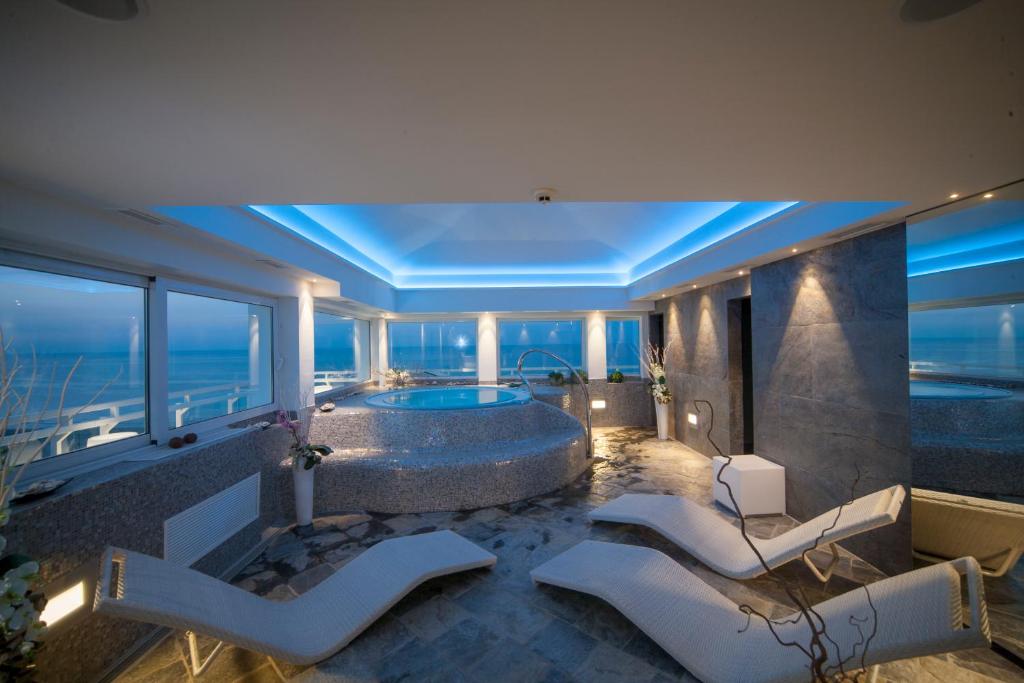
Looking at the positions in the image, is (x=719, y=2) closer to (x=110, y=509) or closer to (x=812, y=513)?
(x=110, y=509)

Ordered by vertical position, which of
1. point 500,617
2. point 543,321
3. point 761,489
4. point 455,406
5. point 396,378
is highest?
point 543,321

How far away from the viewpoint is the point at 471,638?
2375mm

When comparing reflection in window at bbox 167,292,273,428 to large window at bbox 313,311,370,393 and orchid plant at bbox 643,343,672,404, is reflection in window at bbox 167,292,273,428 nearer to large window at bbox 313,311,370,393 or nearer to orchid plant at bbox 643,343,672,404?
large window at bbox 313,311,370,393

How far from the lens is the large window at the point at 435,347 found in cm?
893

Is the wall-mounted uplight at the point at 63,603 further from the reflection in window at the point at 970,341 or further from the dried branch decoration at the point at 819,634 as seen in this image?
the reflection in window at the point at 970,341

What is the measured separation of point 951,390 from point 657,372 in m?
4.55

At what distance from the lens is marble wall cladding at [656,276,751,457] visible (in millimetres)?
5438

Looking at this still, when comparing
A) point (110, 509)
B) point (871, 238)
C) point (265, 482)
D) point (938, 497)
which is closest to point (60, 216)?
point (110, 509)

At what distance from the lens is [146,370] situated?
10.1 feet

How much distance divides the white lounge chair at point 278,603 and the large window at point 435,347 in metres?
5.99

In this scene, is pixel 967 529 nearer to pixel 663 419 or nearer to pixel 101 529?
pixel 663 419

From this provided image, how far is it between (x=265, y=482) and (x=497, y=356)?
17.4ft

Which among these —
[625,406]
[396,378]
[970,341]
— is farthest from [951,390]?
[396,378]

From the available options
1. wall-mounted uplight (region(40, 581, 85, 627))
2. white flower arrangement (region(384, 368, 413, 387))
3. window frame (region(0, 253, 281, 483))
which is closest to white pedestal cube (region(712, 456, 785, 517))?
wall-mounted uplight (region(40, 581, 85, 627))
